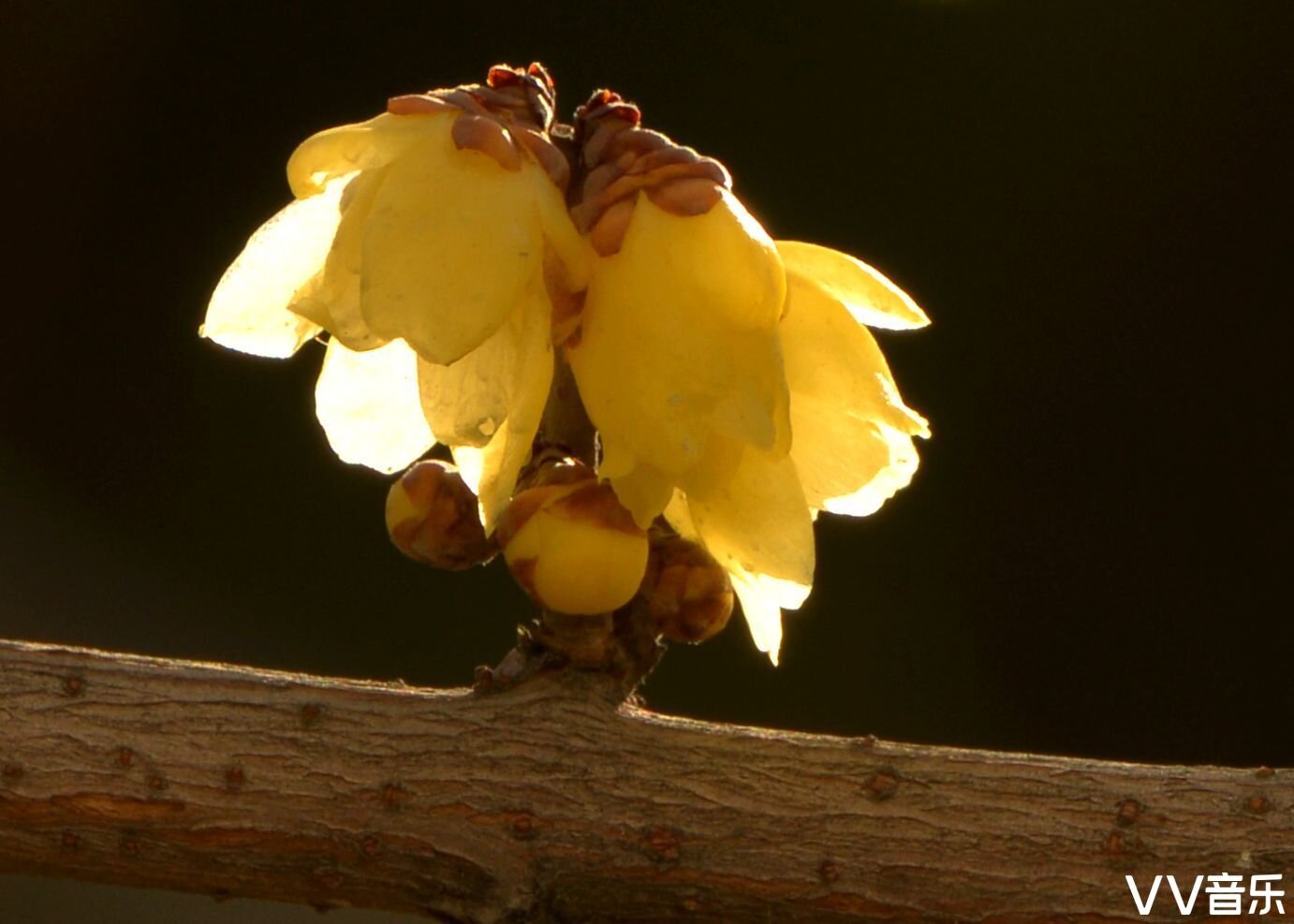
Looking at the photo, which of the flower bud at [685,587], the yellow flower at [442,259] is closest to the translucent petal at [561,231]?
the yellow flower at [442,259]

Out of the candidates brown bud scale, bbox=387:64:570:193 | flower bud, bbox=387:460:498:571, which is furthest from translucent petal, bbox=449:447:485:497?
brown bud scale, bbox=387:64:570:193

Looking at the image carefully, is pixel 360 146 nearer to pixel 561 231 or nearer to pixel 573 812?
pixel 561 231

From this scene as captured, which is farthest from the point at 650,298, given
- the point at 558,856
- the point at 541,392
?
the point at 558,856

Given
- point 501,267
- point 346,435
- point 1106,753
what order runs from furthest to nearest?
point 1106,753 → point 346,435 → point 501,267

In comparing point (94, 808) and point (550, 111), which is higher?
point (550, 111)

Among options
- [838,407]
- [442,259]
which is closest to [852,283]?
[838,407]

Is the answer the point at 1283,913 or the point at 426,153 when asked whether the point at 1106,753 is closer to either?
the point at 1283,913
